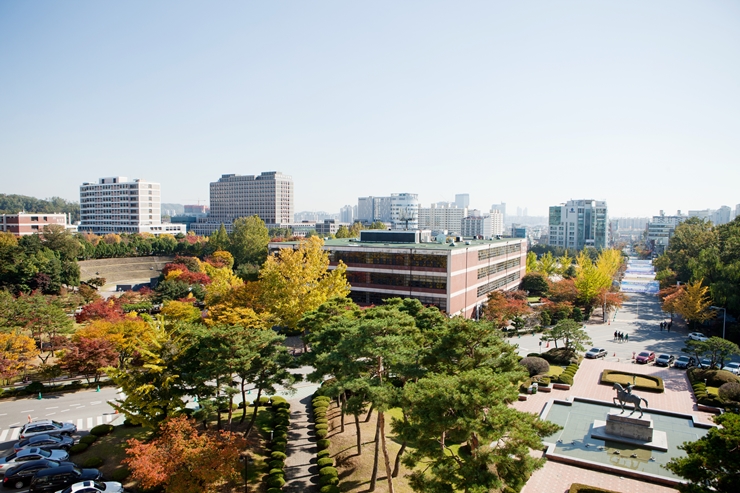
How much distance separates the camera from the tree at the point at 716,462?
44.4 feet

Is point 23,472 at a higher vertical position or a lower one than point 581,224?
lower

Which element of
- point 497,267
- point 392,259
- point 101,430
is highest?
point 392,259

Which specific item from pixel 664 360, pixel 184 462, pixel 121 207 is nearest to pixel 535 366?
pixel 664 360

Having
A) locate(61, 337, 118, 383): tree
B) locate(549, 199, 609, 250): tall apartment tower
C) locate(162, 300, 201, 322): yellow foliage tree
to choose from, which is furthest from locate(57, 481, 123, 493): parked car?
locate(549, 199, 609, 250): tall apartment tower

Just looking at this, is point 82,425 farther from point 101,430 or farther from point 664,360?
point 664,360

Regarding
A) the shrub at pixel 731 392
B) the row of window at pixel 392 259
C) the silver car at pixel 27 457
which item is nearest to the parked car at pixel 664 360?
the shrub at pixel 731 392

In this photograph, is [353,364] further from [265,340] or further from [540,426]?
[540,426]

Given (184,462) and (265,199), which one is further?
(265,199)

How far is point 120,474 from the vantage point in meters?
21.1

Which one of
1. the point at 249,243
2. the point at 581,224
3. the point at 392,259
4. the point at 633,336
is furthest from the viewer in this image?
the point at 581,224

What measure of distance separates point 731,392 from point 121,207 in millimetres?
146914

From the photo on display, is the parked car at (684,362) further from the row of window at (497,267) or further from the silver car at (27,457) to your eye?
the silver car at (27,457)

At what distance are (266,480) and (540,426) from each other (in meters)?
12.1

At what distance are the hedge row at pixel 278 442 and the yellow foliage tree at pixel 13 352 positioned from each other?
15641mm
